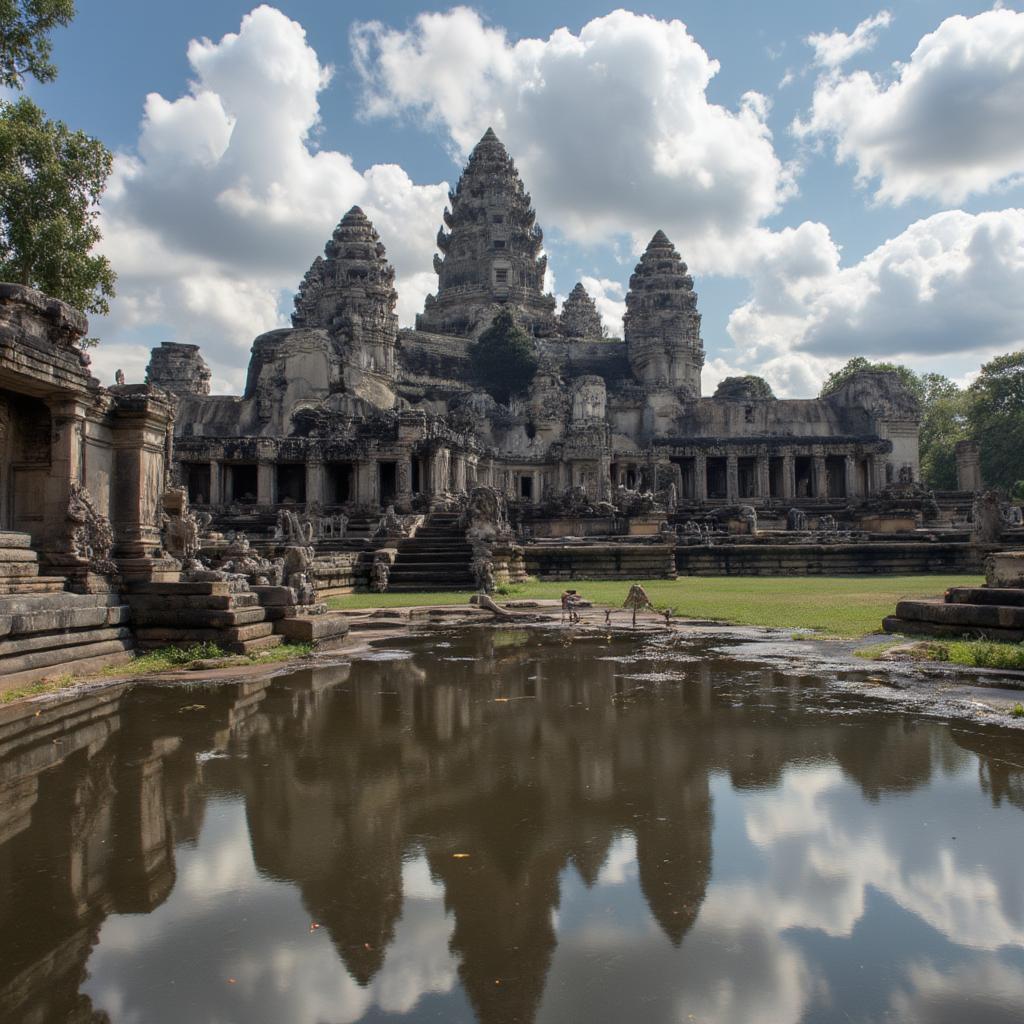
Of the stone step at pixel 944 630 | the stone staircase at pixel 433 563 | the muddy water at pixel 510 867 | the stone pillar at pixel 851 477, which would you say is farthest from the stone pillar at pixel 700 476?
the muddy water at pixel 510 867

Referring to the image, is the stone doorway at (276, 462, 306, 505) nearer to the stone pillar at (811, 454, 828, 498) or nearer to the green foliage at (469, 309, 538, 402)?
the green foliage at (469, 309, 538, 402)

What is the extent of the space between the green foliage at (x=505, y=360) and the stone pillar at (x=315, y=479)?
26899 millimetres

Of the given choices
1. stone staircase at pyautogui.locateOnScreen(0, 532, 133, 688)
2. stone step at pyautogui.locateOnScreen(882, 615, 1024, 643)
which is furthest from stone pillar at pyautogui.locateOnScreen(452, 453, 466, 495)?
stone staircase at pyautogui.locateOnScreen(0, 532, 133, 688)

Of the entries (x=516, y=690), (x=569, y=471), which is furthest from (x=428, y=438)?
(x=516, y=690)

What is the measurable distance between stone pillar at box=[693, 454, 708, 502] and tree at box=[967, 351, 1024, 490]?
20822 millimetres

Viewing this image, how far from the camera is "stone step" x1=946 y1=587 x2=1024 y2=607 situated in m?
10.6

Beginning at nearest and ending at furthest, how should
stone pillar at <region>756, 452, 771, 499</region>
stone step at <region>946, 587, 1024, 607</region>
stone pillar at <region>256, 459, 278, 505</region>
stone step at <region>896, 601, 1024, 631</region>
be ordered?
1. stone step at <region>896, 601, 1024, 631</region>
2. stone step at <region>946, 587, 1024, 607</region>
3. stone pillar at <region>256, 459, 278, 505</region>
4. stone pillar at <region>756, 452, 771, 499</region>

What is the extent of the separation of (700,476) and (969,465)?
1617cm

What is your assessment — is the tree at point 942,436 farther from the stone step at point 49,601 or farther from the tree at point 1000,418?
the stone step at point 49,601

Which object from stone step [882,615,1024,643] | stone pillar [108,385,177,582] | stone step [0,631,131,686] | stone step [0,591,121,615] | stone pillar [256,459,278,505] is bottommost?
stone step [882,615,1024,643]

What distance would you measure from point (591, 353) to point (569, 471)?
27.8 metres

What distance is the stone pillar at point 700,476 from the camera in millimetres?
56106

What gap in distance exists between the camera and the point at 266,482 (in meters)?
43.7

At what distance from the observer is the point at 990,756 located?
563 cm
